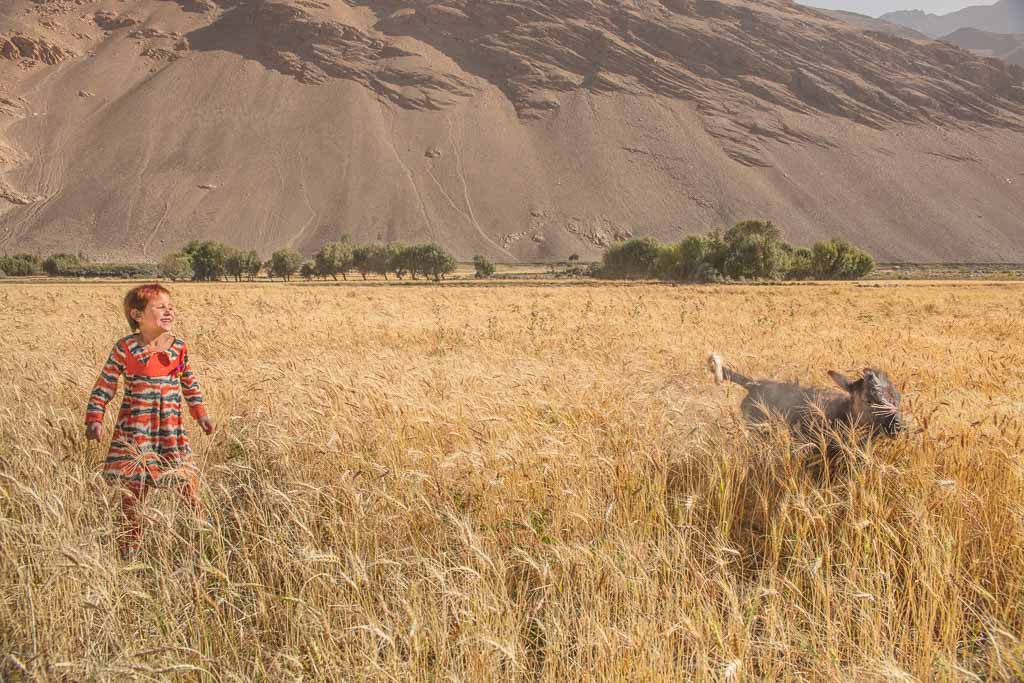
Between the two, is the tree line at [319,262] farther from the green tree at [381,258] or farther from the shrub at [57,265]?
the shrub at [57,265]

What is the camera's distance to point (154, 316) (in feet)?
14.6

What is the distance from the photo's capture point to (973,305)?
1110 inches

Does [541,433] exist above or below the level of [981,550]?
above

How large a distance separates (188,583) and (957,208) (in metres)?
226

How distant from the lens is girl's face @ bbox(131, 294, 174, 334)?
4.46 meters

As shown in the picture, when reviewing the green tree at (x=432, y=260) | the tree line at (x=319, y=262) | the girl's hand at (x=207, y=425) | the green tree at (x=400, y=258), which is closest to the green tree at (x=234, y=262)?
the tree line at (x=319, y=262)

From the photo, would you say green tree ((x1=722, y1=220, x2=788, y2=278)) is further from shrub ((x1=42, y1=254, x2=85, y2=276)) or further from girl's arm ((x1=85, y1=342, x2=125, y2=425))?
shrub ((x1=42, y1=254, x2=85, y2=276))

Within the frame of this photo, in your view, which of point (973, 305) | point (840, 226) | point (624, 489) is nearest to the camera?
point (624, 489)

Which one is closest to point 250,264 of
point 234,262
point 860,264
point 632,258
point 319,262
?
point 234,262

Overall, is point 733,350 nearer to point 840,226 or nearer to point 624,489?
point 624,489

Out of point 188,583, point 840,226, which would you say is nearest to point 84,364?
point 188,583

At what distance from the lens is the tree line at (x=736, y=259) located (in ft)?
227

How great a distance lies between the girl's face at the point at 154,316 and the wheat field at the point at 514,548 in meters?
1.07

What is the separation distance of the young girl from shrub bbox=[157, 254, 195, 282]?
10412 cm
